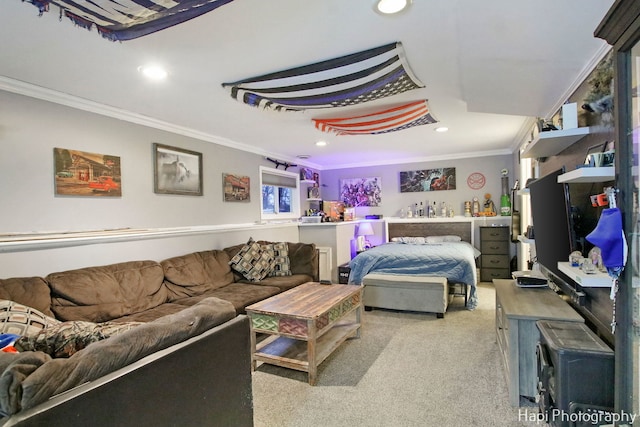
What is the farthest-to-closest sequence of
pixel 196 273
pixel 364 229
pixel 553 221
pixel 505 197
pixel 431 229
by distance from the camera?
pixel 364 229 → pixel 431 229 → pixel 505 197 → pixel 196 273 → pixel 553 221

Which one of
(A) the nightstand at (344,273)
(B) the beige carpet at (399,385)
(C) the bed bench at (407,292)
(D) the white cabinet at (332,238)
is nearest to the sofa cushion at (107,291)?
(B) the beige carpet at (399,385)

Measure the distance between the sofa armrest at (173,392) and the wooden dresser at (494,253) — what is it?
4.99 meters

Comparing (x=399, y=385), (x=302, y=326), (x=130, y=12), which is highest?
(x=130, y=12)

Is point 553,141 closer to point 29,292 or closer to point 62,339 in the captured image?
point 62,339

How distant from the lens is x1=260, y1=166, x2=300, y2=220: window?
5308 mm

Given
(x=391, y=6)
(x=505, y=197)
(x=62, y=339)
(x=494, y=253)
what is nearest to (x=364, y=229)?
(x=494, y=253)

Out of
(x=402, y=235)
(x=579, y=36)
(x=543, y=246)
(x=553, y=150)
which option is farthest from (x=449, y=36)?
(x=402, y=235)

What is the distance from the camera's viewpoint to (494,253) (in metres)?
5.47

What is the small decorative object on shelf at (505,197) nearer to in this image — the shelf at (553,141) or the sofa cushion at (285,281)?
the shelf at (553,141)

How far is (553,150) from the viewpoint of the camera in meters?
2.46

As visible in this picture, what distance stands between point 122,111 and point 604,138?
12.4 ft

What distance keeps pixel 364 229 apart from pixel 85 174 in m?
4.70

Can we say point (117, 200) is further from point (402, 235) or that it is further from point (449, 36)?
point (402, 235)

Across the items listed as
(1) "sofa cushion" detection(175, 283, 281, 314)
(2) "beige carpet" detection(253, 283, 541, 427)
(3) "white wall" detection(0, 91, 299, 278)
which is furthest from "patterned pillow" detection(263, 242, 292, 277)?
(2) "beige carpet" detection(253, 283, 541, 427)
